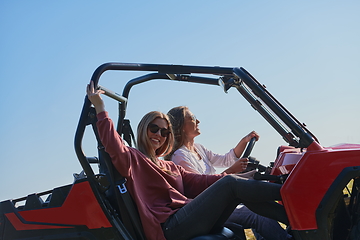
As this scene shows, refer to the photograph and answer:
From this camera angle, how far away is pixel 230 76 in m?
2.75

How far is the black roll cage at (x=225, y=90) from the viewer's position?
234 centimetres

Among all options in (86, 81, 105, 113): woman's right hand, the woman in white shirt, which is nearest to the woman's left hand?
the woman in white shirt

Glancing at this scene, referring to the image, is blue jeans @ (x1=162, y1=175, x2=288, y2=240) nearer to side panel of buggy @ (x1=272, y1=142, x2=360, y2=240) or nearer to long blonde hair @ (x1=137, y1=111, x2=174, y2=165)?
side panel of buggy @ (x1=272, y1=142, x2=360, y2=240)

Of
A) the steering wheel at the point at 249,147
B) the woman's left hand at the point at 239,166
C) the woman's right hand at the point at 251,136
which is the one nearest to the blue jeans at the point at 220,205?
the woman's left hand at the point at 239,166

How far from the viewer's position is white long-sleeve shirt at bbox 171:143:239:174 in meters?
3.37

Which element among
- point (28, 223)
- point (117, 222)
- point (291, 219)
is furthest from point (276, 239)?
point (28, 223)

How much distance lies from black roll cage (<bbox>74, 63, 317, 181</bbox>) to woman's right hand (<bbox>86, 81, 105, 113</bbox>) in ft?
0.14

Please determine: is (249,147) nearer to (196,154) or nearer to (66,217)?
(196,154)

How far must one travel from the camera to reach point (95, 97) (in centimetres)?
229

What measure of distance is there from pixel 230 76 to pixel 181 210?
39.8 inches

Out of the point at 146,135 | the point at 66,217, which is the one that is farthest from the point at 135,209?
the point at 146,135

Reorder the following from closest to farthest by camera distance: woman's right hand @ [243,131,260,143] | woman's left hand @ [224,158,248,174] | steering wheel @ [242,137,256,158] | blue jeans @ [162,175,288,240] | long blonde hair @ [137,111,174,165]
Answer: blue jeans @ [162,175,288,240] < long blonde hair @ [137,111,174,165] < woman's left hand @ [224,158,248,174] < steering wheel @ [242,137,256,158] < woman's right hand @ [243,131,260,143]

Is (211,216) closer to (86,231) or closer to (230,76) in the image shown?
(86,231)

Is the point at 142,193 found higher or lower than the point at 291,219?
higher
